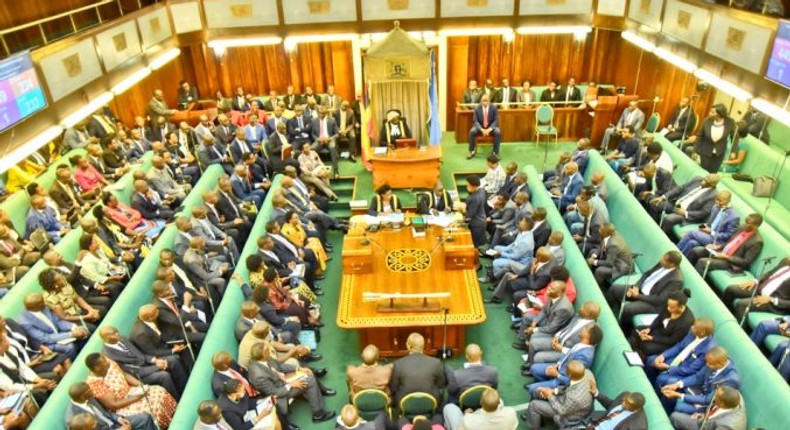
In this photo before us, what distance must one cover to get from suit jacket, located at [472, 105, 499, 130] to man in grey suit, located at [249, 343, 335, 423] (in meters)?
6.58

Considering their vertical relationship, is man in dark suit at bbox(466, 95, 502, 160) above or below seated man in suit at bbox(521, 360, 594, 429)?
above

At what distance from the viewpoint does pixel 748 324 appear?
5707mm

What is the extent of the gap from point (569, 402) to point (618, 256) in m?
2.55

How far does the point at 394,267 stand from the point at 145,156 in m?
5.48

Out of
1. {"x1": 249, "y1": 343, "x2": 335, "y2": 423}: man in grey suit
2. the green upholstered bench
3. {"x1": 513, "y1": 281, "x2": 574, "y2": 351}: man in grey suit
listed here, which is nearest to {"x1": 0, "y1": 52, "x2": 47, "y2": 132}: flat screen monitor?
{"x1": 249, "y1": 343, "x2": 335, "y2": 423}: man in grey suit

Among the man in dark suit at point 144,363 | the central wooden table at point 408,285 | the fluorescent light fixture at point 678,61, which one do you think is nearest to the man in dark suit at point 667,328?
the central wooden table at point 408,285

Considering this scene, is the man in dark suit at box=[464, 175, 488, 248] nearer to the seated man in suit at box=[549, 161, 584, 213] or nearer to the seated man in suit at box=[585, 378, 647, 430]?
the seated man in suit at box=[549, 161, 584, 213]

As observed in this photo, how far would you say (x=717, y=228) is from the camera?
6.84 meters

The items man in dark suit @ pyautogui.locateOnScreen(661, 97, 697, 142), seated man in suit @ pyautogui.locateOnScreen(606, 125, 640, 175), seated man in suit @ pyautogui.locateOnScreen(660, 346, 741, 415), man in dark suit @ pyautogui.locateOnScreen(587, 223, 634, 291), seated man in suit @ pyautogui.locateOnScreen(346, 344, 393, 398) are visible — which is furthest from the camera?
man in dark suit @ pyautogui.locateOnScreen(661, 97, 697, 142)

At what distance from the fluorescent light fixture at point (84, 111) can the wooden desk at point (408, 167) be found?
166 inches

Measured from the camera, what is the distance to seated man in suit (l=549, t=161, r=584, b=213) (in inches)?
317

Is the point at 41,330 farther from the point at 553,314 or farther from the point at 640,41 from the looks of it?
the point at 640,41

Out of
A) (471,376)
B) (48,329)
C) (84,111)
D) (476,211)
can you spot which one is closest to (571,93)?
(476,211)

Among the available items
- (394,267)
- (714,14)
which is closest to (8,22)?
(394,267)
